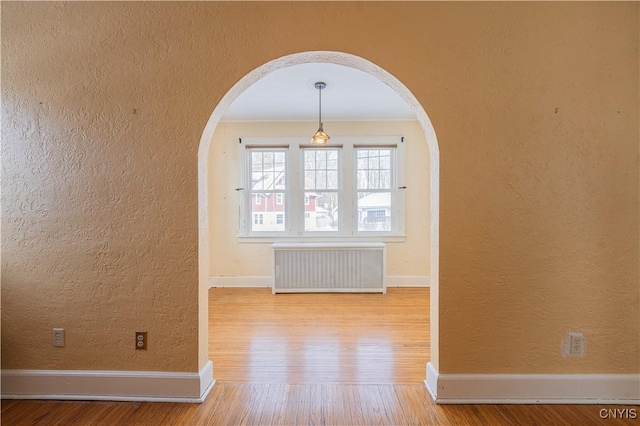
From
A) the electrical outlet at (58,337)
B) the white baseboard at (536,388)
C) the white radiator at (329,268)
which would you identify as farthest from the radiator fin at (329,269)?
the electrical outlet at (58,337)

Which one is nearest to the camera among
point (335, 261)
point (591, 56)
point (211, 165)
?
point (591, 56)

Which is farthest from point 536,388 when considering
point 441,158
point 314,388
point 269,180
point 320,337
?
point 269,180

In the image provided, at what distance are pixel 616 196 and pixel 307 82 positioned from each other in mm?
2627

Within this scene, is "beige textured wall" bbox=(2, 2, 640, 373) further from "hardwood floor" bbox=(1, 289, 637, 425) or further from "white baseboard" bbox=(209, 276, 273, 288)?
"white baseboard" bbox=(209, 276, 273, 288)

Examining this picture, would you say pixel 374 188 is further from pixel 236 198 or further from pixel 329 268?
pixel 236 198

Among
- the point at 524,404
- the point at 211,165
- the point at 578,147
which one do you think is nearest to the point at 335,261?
the point at 211,165

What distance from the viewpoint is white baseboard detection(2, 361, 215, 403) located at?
6.26 feet

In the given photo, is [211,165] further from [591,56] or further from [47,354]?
[591,56]

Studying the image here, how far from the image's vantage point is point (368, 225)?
469cm

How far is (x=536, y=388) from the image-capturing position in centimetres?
188

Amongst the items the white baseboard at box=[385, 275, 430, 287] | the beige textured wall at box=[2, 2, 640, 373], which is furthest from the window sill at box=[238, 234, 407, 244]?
the beige textured wall at box=[2, 2, 640, 373]

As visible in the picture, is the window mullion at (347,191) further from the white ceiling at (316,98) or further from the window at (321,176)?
the white ceiling at (316,98)

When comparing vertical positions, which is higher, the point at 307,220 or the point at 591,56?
the point at 591,56

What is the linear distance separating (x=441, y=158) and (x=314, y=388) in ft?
5.54
